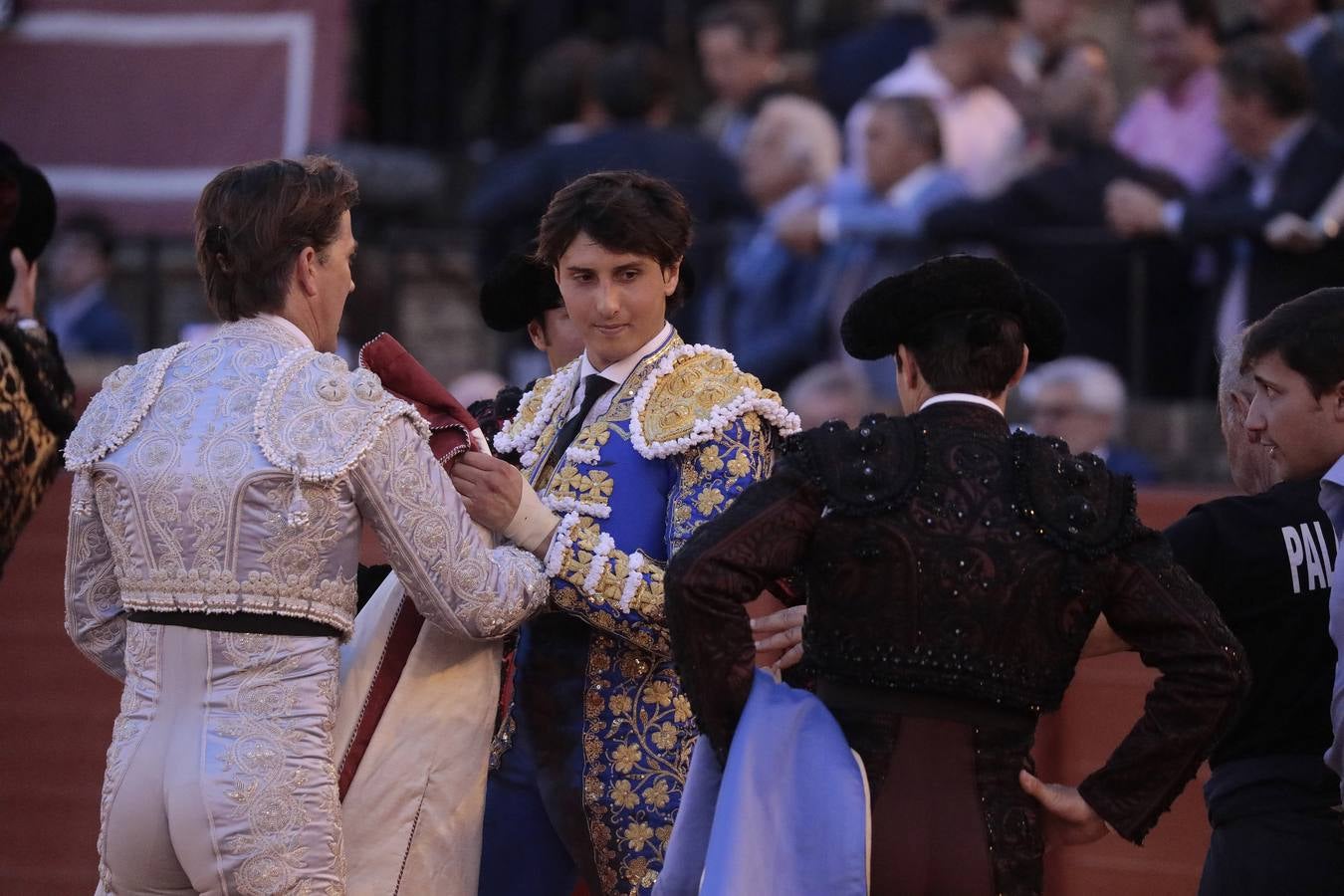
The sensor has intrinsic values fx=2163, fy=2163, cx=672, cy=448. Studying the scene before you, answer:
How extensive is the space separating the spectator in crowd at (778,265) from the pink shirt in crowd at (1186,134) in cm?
107

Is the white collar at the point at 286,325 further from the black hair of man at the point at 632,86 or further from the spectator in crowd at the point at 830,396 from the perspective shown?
the black hair of man at the point at 632,86

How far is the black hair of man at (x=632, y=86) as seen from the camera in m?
7.61

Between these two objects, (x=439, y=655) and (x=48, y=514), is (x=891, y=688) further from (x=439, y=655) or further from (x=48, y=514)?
(x=48, y=514)

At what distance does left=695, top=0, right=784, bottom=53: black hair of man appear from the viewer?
8648mm

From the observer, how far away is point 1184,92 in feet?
24.6

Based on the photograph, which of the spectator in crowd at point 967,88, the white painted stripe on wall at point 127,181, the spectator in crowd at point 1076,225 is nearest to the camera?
the spectator in crowd at point 1076,225

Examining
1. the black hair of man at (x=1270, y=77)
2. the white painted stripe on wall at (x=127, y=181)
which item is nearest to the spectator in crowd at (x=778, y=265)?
the black hair of man at (x=1270, y=77)

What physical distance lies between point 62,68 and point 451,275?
1814mm

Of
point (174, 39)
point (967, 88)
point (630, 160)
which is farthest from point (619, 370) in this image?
point (174, 39)

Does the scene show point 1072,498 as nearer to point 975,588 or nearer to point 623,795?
point 975,588

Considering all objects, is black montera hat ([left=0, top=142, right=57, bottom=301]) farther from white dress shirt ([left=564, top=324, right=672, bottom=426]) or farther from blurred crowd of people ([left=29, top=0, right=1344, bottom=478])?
blurred crowd of people ([left=29, top=0, right=1344, bottom=478])

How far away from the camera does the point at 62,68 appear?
340 inches

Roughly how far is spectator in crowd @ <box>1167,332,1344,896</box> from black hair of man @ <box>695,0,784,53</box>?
5.29 meters

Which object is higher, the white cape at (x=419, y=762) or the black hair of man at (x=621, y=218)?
the black hair of man at (x=621, y=218)
